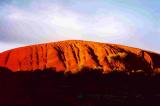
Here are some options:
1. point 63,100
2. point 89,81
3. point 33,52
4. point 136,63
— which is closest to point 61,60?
point 33,52

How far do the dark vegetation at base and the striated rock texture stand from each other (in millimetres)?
14928

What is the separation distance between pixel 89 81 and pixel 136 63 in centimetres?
2576

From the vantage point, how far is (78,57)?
59344 millimetres

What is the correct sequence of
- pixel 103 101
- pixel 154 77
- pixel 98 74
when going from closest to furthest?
pixel 103 101
pixel 98 74
pixel 154 77

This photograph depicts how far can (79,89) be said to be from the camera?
2931 cm

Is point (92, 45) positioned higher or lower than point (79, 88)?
higher

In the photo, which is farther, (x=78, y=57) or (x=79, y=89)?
(x=78, y=57)

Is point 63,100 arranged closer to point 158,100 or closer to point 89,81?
point 158,100

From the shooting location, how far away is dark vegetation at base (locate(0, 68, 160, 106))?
20.2 metres

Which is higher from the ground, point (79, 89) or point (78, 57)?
point (78, 57)

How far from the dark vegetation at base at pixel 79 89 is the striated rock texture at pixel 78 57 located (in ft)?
49.0

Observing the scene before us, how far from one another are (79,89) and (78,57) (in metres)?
30.1

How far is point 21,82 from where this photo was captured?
75.5 ft

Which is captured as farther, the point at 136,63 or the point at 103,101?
the point at 136,63
